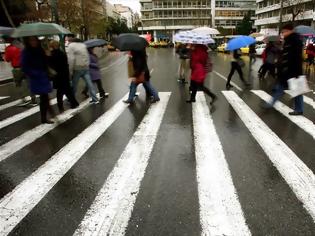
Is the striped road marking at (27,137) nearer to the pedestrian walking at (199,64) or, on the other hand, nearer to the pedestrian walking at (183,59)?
the pedestrian walking at (199,64)

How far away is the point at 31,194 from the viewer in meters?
3.99

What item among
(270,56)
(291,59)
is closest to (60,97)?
(291,59)

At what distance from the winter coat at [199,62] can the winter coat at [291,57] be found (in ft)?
6.26

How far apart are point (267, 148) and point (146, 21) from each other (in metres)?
107

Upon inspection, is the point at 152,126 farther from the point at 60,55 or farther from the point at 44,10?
the point at 44,10

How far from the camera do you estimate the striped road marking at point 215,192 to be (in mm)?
3219

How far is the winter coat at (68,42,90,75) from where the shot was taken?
891cm

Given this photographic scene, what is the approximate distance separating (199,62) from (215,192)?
205 inches

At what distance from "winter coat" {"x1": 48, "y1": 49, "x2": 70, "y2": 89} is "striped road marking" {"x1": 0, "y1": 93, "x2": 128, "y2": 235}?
216cm

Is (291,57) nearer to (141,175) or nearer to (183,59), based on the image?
(141,175)

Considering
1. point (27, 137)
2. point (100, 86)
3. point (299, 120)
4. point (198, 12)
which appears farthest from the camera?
point (198, 12)

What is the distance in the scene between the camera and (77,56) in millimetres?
8953

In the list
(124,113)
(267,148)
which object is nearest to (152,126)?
(124,113)

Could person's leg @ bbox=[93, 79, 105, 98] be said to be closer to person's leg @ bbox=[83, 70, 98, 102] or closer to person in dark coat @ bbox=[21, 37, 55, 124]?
person's leg @ bbox=[83, 70, 98, 102]
